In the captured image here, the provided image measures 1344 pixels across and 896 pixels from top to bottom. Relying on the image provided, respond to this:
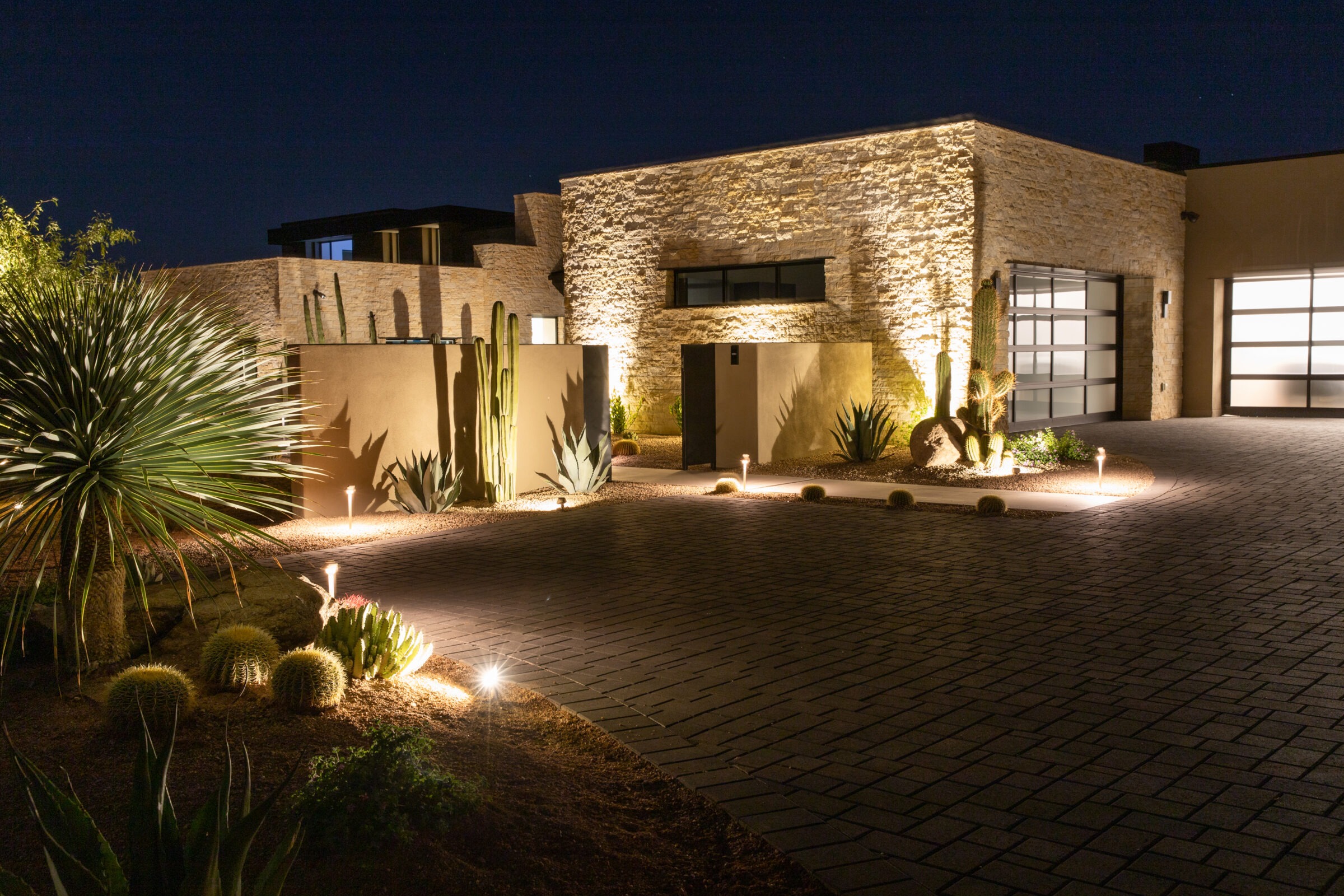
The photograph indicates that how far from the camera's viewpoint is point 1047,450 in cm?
1514

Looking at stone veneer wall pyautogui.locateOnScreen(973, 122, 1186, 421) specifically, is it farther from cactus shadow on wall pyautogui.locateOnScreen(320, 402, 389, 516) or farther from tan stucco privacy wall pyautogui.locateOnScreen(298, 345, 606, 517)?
cactus shadow on wall pyautogui.locateOnScreen(320, 402, 389, 516)

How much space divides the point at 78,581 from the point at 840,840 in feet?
12.1

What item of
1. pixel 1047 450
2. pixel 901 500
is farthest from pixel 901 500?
pixel 1047 450

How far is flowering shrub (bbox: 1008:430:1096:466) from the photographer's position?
14.9 m

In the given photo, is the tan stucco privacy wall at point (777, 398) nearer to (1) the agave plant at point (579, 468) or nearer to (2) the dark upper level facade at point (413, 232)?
(1) the agave plant at point (579, 468)

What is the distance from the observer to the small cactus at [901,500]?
11.7m

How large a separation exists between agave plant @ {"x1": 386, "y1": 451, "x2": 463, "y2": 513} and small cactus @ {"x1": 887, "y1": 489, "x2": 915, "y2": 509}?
4803mm

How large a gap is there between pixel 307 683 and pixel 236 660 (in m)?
0.53

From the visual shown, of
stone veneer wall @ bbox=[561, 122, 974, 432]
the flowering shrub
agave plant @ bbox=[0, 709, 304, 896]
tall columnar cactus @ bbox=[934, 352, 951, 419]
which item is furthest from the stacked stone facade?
agave plant @ bbox=[0, 709, 304, 896]

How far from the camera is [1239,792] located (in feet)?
Answer: 13.3

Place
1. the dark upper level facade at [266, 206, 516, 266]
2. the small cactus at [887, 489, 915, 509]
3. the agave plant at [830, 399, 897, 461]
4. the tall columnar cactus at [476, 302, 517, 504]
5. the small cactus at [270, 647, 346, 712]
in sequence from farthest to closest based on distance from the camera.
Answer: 1. the dark upper level facade at [266, 206, 516, 266]
2. the agave plant at [830, 399, 897, 461]
3. the tall columnar cactus at [476, 302, 517, 504]
4. the small cactus at [887, 489, 915, 509]
5. the small cactus at [270, 647, 346, 712]

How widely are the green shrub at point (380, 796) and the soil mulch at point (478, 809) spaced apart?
0.05 metres

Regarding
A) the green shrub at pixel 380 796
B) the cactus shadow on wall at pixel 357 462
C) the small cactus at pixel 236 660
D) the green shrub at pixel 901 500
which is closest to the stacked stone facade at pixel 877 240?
Answer: the green shrub at pixel 901 500

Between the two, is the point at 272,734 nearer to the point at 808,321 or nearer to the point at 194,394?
the point at 194,394
